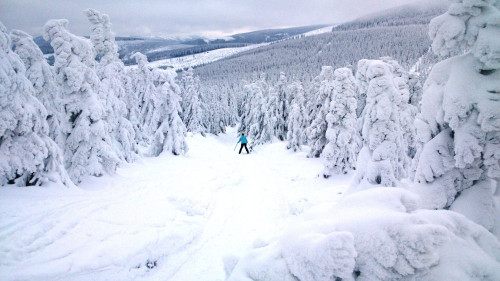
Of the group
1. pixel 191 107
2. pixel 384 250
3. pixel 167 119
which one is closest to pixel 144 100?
pixel 167 119

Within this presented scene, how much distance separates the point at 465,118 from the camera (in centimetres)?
546

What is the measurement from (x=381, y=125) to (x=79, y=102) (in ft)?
44.8

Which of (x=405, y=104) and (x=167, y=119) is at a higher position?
(x=405, y=104)

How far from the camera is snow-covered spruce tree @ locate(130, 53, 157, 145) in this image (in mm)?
30719

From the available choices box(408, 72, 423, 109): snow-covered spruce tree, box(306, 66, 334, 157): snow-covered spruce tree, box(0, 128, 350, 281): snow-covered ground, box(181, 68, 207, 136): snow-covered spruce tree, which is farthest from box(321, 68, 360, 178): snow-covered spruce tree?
box(181, 68, 207, 136): snow-covered spruce tree

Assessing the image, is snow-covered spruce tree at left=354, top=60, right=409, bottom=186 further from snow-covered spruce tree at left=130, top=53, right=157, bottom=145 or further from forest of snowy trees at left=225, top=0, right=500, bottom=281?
snow-covered spruce tree at left=130, top=53, right=157, bottom=145

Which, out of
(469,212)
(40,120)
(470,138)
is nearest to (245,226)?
(469,212)

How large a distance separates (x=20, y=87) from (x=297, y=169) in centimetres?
1710

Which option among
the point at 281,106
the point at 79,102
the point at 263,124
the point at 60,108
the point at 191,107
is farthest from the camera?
the point at 191,107

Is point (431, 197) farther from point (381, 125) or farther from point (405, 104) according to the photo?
point (405, 104)

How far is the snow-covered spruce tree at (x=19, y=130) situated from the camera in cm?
849

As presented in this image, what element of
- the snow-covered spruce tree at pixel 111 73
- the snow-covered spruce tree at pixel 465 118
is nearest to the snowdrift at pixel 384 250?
the snow-covered spruce tree at pixel 465 118

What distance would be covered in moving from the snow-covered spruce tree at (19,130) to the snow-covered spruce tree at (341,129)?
48.6 feet

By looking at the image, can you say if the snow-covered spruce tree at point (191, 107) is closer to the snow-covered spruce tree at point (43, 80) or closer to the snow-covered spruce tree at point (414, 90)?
the snow-covered spruce tree at point (43, 80)
